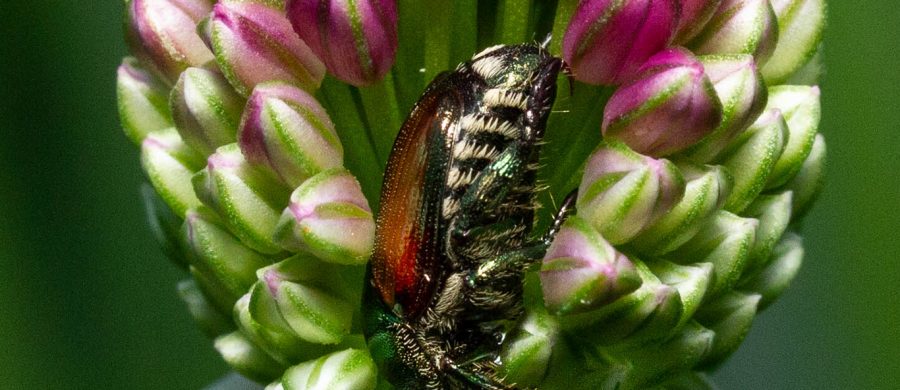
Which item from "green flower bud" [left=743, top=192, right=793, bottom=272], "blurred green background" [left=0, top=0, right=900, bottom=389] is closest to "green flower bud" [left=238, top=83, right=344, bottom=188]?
Result: "green flower bud" [left=743, top=192, right=793, bottom=272]

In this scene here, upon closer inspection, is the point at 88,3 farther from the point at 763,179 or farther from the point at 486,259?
the point at 763,179

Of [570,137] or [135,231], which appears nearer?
[570,137]

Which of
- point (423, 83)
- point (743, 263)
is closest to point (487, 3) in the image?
point (423, 83)

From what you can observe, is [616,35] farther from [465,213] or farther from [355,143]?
[355,143]

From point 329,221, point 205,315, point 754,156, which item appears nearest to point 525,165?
point 329,221

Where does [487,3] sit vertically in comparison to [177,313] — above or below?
above

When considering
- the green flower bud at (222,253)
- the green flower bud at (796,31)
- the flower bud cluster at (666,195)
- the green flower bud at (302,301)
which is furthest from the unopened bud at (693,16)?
the green flower bud at (222,253)

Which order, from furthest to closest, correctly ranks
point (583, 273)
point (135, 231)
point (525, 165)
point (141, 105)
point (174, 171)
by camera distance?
1. point (135, 231)
2. point (141, 105)
3. point (174, 171)
4. point (525, 165)
5. point (583, 273)
